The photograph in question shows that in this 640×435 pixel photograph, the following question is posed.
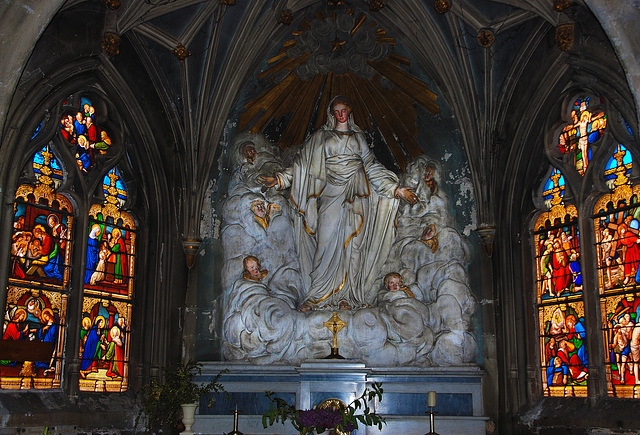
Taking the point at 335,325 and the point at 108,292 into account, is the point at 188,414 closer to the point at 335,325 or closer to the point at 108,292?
the point at 335,325

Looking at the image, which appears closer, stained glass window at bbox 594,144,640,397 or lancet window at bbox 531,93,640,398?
stained glass window at bbox 594,144,640,397

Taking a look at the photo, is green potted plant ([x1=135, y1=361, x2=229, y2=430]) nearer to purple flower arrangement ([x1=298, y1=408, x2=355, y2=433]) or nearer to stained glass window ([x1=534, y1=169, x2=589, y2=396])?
purple flower arrangement ([x1=298, y1=408, x2=355, y2=433])

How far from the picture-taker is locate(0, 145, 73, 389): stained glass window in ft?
33.5

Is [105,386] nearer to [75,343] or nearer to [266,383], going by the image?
[75,343]

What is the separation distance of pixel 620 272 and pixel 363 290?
11.9 ft

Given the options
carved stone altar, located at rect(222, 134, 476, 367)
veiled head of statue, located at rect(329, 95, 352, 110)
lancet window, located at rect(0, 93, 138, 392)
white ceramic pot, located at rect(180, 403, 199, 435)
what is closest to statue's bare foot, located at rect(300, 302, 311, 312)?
carved stone altar, located at rect(222, 134, 476, 367)

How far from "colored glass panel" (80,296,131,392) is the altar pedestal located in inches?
47.7

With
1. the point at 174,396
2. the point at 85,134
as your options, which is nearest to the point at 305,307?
the point at 174,396

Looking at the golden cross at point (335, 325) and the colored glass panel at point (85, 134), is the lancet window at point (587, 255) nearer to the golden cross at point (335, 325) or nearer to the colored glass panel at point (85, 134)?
the golden cross at point (335, 325)

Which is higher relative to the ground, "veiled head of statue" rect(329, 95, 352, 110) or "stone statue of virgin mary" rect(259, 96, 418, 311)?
"veiled head of statue" rect(329, 95, 352, 110)

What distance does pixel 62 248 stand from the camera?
11.1 metres

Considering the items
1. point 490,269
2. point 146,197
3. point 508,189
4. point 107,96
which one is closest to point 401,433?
point 490,269

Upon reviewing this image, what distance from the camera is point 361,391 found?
10.6m

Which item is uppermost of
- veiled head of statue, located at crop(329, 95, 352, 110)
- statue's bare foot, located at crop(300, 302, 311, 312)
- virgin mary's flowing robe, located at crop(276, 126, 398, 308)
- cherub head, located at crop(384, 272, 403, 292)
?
veiled head of statue, located at crop(329, 95, 352, 110)
